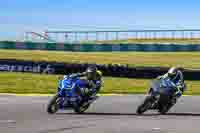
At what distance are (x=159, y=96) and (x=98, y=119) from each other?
78.8 inches

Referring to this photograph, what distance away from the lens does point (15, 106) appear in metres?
15.3

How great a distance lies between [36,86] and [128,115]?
9.63 meters

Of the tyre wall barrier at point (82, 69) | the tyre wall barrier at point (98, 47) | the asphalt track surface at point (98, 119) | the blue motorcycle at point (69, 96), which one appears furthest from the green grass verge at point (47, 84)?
the tyre wall barrier at point (98, 47)

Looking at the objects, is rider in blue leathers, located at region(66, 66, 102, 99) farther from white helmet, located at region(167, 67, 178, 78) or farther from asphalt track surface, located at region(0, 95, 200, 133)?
white helmet, located at region(167, 67, 178, 78)

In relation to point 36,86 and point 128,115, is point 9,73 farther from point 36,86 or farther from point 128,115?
point 128,115

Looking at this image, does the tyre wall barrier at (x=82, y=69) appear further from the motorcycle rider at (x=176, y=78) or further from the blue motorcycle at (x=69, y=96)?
the blue motorcycle at (x=69, y=96)

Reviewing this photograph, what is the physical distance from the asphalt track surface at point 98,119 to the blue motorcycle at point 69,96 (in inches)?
8.0

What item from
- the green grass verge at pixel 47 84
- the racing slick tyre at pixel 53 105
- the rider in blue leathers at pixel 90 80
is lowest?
the green grass verge at pixel 47 84

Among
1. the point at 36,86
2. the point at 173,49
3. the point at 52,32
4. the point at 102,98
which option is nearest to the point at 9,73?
the point at 36,86

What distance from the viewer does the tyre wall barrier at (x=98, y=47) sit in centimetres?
4894

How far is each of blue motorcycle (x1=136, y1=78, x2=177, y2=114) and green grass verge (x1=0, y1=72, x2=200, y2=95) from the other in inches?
287

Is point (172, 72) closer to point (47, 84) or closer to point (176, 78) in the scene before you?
point (176, 78)

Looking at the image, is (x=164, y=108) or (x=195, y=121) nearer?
(x=195, y=121)

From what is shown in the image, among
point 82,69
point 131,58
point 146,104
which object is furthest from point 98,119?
point 131,58
